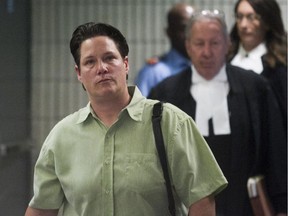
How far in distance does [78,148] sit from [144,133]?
0.71 ft

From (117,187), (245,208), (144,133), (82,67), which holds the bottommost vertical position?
(245,208)

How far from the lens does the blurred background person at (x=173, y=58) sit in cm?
378

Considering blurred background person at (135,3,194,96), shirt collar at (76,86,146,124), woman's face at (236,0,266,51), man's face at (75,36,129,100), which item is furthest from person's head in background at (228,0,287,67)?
man's face at (75,36,129,100)

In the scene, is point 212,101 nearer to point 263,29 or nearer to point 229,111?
point 229,111

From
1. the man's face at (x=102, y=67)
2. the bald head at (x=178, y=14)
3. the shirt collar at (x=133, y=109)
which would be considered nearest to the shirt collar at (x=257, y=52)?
the bald head at (x=178, y=14)

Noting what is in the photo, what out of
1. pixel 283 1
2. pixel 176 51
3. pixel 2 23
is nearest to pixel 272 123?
pixel 176 51

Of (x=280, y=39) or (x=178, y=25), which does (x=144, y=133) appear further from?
(x=178, y=25)

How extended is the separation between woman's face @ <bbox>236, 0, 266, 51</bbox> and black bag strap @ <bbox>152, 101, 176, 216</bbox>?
1.25 meters

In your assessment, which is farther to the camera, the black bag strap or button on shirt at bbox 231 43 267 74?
button on shirt at bbox 231 43 267 74

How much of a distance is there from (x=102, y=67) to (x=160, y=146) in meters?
0.30

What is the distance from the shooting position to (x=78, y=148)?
223cm

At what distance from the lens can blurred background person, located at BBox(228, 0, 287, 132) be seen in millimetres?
3312

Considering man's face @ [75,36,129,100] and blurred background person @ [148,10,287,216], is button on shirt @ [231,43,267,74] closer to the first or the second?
blurred background person @ [148,10,287,216]

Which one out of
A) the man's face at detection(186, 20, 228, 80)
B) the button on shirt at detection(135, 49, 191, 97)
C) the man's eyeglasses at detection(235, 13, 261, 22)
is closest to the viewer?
the man's face at detection(186, 20, 228, 80)
